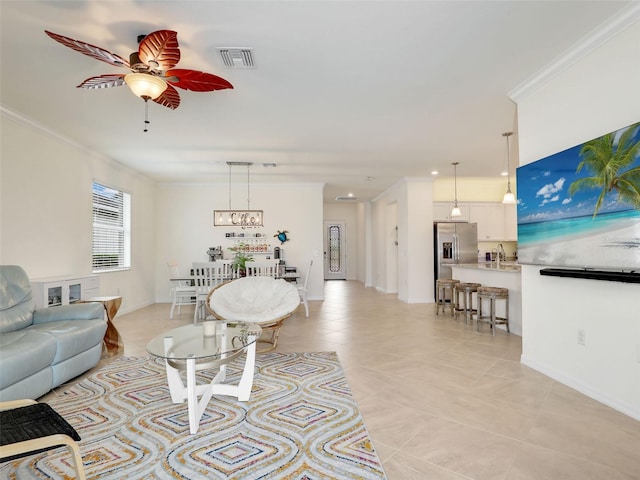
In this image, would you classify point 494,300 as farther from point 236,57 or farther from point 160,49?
point 160,49

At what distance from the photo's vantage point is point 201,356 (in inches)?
89.4

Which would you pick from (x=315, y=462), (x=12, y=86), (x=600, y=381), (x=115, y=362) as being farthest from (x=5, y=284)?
(x=600, y=381)

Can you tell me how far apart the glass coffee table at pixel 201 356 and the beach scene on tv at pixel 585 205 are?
255 centimetres

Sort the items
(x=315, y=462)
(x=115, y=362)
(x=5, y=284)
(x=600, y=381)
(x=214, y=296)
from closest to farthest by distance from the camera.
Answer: (x=315, y=462) < (x=600, y=381) < (x=5, y=284) < (x=115, y=362) < (x=214, y=296)

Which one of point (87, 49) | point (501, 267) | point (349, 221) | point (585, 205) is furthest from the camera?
point (349, 221)

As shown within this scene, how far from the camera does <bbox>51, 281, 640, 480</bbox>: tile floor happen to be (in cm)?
186

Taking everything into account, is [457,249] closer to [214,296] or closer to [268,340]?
[268,340]

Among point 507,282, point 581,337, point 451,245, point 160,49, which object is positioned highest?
point 160,49

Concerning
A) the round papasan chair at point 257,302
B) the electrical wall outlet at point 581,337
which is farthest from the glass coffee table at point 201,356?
the electrical wall outlet at point 581,337

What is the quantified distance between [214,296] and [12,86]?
8.85ft

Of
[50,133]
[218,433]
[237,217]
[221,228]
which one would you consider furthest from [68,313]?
[221,228]

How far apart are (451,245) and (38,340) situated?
674cm

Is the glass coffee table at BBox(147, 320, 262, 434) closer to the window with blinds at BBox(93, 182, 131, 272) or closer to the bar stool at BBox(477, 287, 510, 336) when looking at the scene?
the bar stool at BBox(477, 287, 510, 336)

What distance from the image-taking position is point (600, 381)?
2.59 meters
